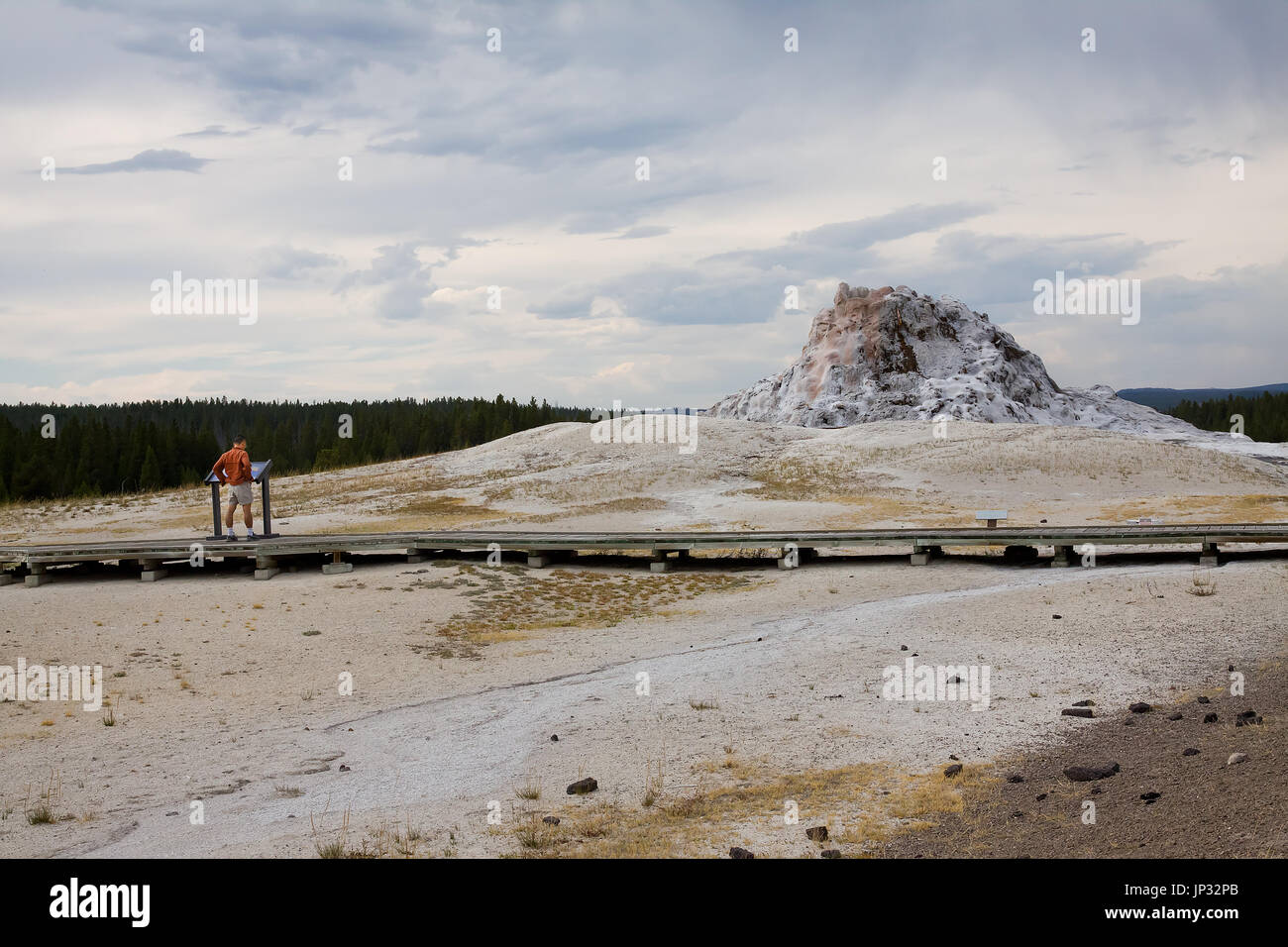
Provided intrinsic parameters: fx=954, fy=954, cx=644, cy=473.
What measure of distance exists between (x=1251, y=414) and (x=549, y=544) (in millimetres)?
127648

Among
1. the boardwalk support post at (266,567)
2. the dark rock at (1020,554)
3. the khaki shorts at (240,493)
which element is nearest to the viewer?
the boardwalk support post at (266,567)

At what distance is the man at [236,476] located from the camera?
23.5 metres

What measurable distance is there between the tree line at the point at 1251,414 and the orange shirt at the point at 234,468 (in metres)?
88.8

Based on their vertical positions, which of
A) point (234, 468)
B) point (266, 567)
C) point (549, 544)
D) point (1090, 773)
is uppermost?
point (234, 468)

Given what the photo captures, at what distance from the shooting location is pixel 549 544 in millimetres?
25500

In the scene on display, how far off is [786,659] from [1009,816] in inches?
300

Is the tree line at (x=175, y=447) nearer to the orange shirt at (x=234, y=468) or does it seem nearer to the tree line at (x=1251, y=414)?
the orange shirt at (x=234, y=468)

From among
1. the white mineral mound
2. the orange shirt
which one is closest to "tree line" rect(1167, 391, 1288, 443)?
the white mineral mound

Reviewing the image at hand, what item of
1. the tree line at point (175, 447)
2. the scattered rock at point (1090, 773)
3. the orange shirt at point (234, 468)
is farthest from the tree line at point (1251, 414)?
the scattered rock at point (1090, 773)

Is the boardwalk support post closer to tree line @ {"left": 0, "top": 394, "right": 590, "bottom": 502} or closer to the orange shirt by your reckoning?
the orange shirt

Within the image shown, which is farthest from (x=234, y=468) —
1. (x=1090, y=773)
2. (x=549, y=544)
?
(x=1090, y=773)

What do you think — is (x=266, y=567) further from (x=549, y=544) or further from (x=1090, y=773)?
(x=1090, y=773)
